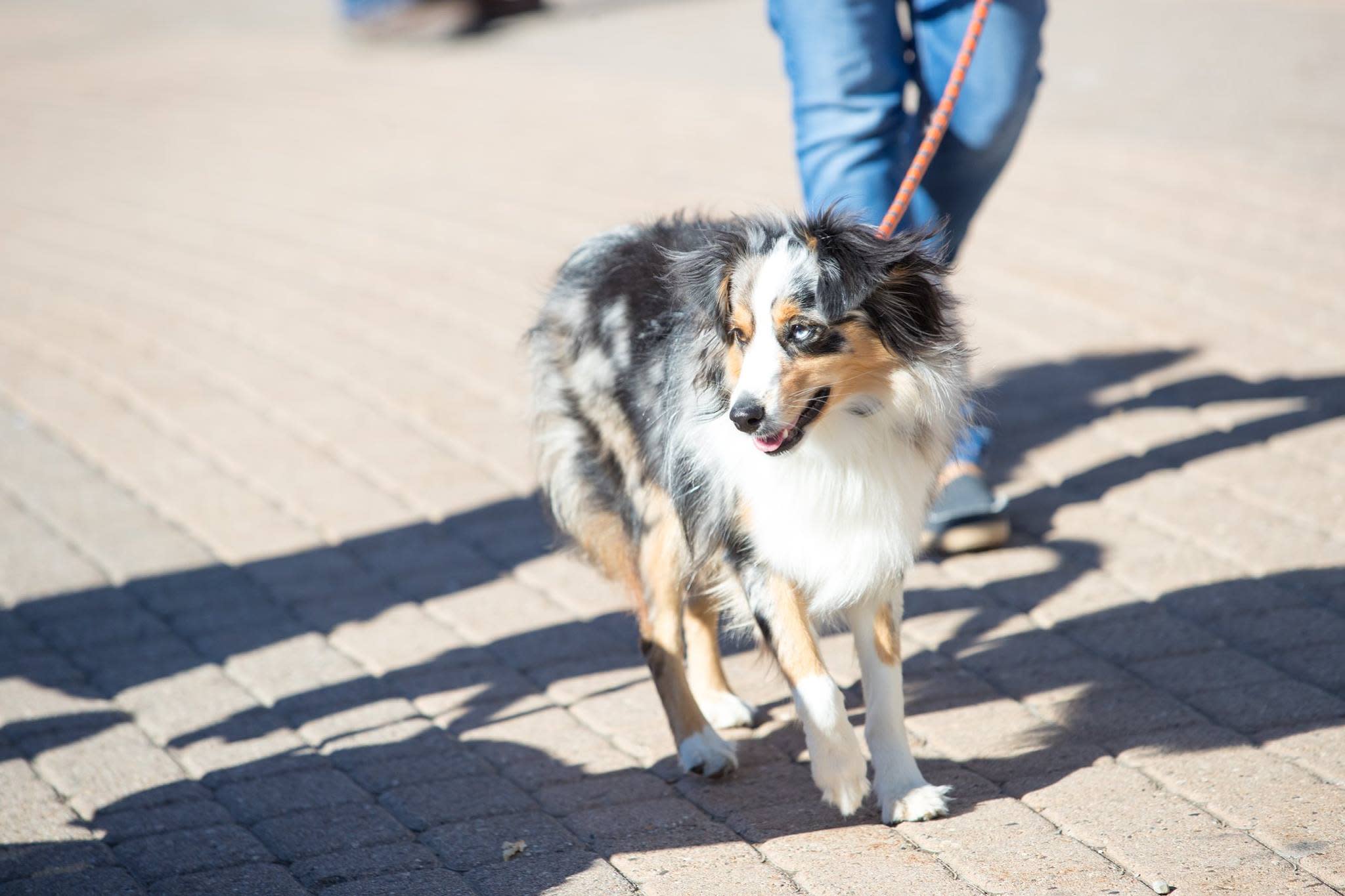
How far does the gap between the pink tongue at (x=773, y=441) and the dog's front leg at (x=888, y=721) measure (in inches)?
19.2

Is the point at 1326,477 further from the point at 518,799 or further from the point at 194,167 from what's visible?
the point at 194,167

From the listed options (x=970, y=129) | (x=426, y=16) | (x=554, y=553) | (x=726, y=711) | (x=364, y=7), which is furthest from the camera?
(x=364, y=7)

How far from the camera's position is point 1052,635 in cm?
394

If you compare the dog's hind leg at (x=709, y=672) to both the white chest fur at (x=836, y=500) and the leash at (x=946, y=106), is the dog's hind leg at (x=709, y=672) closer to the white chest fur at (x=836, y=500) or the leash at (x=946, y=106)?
the white chest fur at (x=836, y=500)

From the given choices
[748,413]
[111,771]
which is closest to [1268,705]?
[748,413]

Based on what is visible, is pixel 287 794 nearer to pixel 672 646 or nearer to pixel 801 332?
pixel 672 646

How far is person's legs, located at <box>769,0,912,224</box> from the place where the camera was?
4117 millimetres

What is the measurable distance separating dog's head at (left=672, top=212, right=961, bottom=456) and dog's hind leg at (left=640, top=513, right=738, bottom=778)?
562 millimetres

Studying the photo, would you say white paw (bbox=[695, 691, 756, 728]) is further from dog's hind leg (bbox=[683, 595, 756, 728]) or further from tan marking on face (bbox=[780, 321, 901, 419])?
tan marking on face (bbox=[780, 321, 901, 419])

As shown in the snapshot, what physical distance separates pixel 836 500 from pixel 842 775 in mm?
600

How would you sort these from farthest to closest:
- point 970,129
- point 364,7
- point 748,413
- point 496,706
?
point 364,7
point 970,129
point 496,706
point 748,413


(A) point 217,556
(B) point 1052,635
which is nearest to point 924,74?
(B) point 1052,635

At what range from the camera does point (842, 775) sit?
3.06 metres

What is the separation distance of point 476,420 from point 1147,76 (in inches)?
Result: 250
